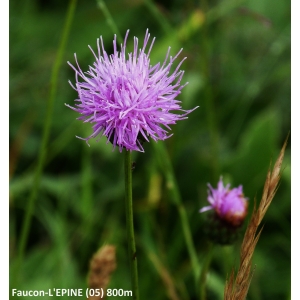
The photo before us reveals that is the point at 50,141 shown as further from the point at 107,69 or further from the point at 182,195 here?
the point at 107,69

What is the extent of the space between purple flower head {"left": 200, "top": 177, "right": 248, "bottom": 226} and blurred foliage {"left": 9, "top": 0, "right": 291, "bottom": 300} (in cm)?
43

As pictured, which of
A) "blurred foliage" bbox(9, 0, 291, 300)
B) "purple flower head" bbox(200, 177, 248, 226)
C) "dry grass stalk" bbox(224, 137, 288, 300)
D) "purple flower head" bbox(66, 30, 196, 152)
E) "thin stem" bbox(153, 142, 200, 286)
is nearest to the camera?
"dry grass stalk" bbox(224, 137, 288, 300)

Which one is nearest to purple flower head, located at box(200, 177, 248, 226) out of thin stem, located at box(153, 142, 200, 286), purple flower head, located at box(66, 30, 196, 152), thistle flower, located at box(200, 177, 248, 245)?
thistle flower, located at box(200, 177, 248, 245)

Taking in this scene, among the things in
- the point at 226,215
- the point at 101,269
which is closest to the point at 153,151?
the point at 226,215

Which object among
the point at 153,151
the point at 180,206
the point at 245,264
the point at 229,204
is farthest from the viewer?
the point at 153,151

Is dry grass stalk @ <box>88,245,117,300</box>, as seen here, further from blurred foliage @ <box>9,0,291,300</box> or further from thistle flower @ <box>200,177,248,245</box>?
blurred foliage @ <box>9,0,291,300</box>

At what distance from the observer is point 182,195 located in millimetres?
2301

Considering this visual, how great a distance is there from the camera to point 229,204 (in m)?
1.35

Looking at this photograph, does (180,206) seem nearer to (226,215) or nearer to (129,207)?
(226,215)

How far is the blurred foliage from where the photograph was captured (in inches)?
75.0

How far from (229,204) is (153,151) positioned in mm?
800

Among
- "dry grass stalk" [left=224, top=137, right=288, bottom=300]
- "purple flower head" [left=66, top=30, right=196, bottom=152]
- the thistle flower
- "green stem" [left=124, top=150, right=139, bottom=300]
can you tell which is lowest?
"dry grass stalk" [left=224, top=137, right=288, bottom=300]

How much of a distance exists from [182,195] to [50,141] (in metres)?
0.67
